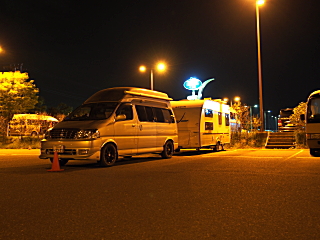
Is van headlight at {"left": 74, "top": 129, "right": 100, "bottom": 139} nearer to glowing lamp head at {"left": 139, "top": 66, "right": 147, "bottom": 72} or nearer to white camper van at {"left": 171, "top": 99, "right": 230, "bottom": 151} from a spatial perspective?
white camper van at {"left": 171, "top": 99, "right": 230, "bottom": 151}

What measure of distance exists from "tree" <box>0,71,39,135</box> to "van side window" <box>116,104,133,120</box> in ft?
151

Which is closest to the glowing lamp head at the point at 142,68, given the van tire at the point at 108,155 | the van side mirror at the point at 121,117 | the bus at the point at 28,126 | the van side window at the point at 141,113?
the bus at the point at 28,126

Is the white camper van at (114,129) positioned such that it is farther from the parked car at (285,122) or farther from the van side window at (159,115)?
the parked car at (285,122)

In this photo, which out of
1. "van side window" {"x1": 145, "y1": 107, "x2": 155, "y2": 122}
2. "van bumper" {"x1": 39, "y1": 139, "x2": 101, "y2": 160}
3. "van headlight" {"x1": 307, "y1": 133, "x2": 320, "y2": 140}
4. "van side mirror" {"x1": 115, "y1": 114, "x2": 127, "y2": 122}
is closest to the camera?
"van bumper" {"x1": 39, "y1": 139, "x2": 101, "y2": 160}

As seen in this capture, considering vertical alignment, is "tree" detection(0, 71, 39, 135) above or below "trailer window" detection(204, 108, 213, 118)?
above

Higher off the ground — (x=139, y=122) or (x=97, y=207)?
(x=139, y=122)

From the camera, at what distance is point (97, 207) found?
641 cm

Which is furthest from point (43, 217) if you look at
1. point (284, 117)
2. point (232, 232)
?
point (284, 117)

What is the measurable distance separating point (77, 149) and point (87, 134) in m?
0.55

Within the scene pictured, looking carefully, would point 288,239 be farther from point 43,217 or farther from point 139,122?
point 139,122

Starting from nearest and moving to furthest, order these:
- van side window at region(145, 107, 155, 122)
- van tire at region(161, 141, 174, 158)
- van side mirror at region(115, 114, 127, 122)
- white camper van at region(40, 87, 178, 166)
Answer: white camper van at region(40, 87, 178, 166) → van side mirror at region(115, 114, 127, 122) → van side window at region(145, 107, 155, 122) → van tire at region(161, 141, 174, 158)

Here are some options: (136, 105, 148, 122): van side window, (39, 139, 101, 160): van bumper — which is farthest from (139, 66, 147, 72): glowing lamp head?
(39, 139, 101, 160): van bumper

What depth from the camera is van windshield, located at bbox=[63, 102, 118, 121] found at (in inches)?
533

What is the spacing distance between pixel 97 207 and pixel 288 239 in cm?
307
